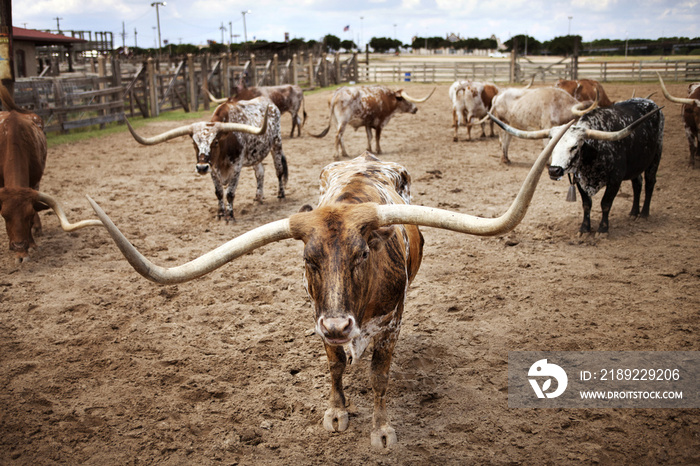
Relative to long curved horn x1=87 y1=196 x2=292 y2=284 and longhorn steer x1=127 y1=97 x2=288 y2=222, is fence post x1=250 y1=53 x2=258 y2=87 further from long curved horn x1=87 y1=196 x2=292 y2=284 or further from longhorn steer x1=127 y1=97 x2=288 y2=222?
long curved horn x1=87 y1=196 x2=292 y2=284

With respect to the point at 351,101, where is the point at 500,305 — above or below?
below

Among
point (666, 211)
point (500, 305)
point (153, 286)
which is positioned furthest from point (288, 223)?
point (666, 211)

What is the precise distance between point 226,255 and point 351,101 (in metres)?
9.18

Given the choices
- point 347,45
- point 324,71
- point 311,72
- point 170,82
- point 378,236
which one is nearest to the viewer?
point 378,236

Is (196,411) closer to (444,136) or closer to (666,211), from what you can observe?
(666,211)

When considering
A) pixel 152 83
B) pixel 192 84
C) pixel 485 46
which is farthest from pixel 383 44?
pixel 152 83

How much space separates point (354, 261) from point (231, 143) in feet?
16.7

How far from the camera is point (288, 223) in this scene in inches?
107

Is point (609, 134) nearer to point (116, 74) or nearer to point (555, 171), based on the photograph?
point (555, 171)

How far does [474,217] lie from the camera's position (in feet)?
8.55

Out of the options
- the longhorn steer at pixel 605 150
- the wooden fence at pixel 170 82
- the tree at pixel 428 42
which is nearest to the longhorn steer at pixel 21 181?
the wooden fence at pixel 170 82

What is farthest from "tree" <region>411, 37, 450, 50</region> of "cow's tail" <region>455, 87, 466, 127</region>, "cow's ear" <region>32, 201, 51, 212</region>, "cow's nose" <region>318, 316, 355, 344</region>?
"cow's nose" <region>318, 316, 355, 344</region>

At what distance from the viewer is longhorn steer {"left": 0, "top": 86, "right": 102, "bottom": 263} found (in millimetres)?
5641

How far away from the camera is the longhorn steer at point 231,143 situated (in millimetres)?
6637
